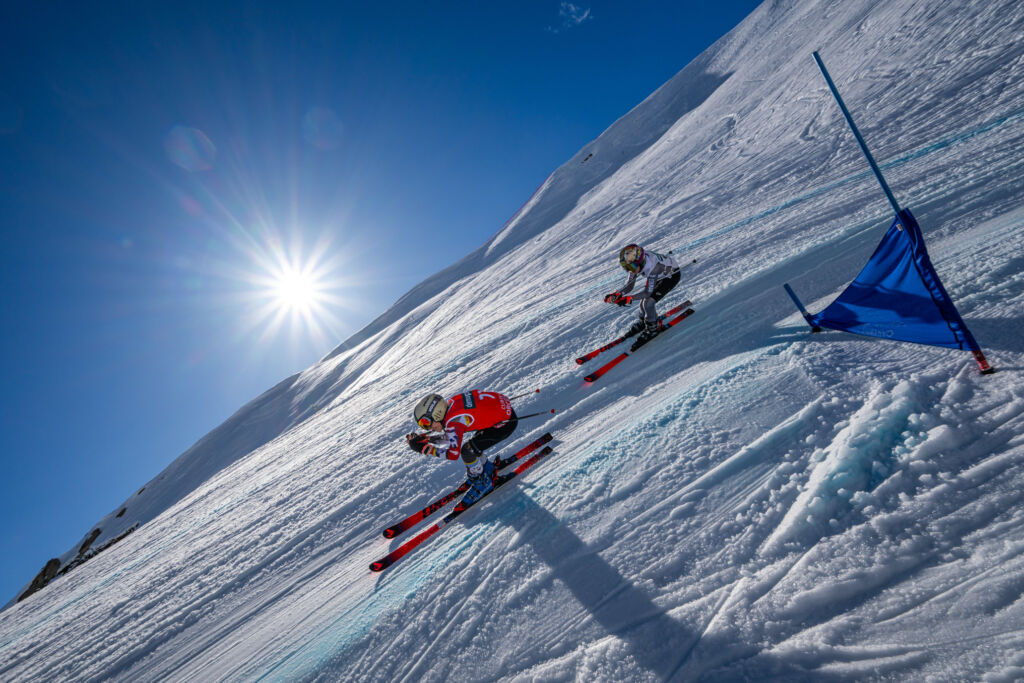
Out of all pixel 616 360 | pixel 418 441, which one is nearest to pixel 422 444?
pixel 418 441

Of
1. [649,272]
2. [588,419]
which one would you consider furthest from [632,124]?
[588,419]

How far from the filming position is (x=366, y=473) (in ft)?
22.3

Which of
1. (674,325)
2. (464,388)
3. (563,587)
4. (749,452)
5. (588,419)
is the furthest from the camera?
(464,388)

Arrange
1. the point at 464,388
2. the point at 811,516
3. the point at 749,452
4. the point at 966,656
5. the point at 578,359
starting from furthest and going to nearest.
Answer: the point at 464,388, the point at 578,359, the point at 749,452, the point at 811,516, the point at 966,656

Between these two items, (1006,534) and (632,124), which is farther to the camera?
(632,124)

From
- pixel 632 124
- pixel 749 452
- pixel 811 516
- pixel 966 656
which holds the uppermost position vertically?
pixel 632 124

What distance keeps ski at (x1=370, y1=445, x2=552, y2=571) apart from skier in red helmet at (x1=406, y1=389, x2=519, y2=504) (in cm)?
9

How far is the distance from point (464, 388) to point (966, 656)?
7.21 metres

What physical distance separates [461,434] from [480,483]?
0.60m

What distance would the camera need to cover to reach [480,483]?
4.73 metres

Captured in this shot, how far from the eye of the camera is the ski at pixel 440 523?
14.4 ft

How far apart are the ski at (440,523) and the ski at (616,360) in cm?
162

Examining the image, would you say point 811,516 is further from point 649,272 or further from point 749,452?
point 649,272

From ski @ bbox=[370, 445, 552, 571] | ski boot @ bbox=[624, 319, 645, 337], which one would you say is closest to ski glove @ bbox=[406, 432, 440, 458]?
ski @ bbox=[370, 445, 552, 571]
